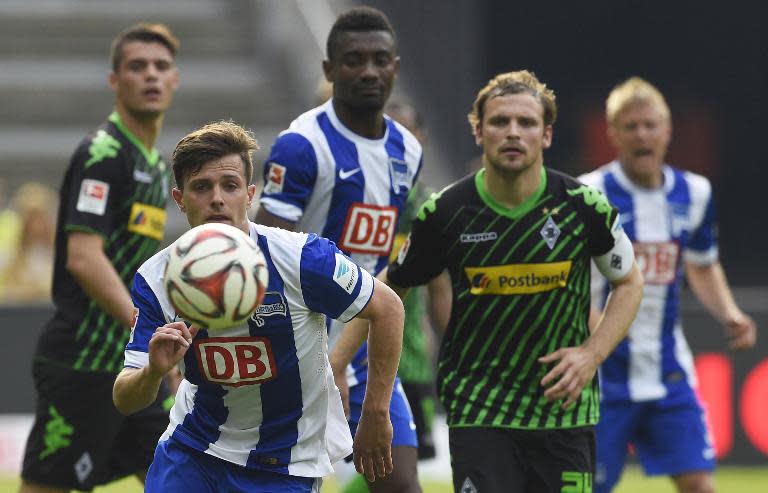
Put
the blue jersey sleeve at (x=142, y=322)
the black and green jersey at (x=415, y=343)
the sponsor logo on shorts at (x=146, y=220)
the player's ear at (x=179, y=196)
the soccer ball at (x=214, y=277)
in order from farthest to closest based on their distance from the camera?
the black and green jersey at (x=415, y=343)
the sponsor logo on shorts at (x=146, y=220)
the player's ear at (x=179, y=196)
the blue jersey sleeve at (x=142, y=322)
the soccer ball at (x=214, y=277)

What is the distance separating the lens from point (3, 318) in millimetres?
12477

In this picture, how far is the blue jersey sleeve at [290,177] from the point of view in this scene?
657 centimetres

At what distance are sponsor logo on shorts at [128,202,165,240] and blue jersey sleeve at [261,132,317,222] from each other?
864 millimetres

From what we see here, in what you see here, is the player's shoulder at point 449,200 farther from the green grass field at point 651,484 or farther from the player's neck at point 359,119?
the green grass field at point 651,484

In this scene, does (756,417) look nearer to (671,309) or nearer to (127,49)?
(671,309)

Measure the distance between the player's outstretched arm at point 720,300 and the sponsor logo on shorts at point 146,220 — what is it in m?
2.99

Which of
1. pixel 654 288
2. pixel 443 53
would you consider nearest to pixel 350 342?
pixel 654 288

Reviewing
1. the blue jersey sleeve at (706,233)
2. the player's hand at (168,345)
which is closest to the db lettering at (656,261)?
the blue jersey sleeve at (706,233)

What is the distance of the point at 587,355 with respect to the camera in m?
6.20

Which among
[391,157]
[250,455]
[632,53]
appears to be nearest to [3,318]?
[391,157]

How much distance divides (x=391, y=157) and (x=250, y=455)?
1784 millimetres

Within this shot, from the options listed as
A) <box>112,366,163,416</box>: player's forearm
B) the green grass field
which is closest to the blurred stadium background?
the green grass field

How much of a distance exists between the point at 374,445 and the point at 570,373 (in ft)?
3.13

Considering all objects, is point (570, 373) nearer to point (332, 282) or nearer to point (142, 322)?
point (332, 282)
